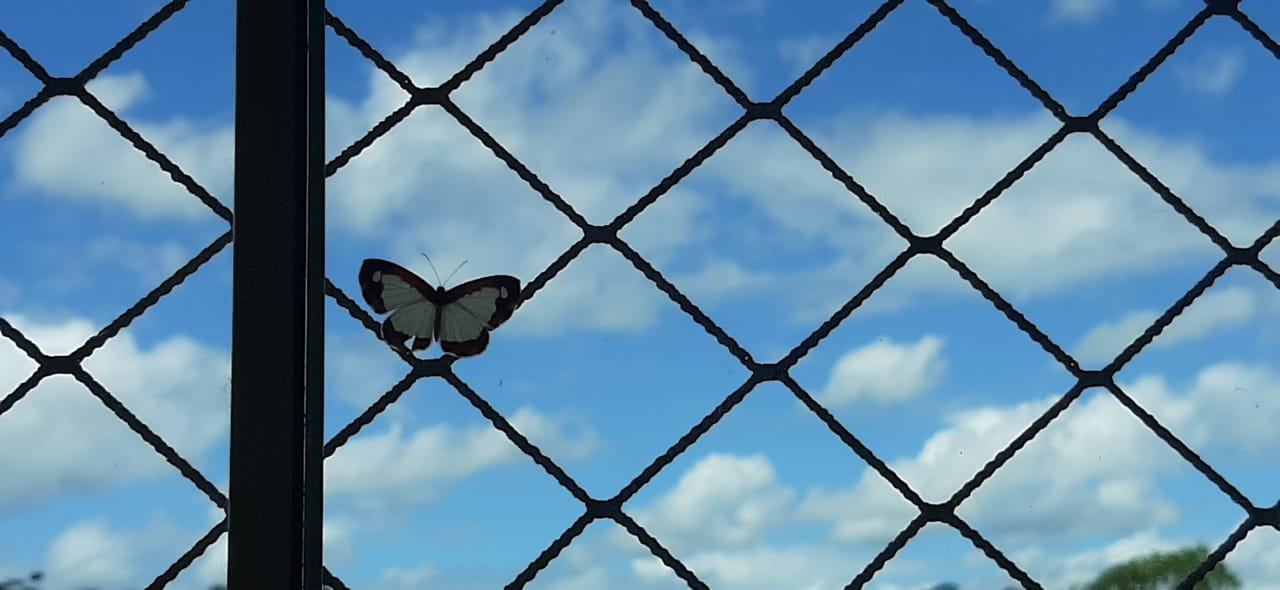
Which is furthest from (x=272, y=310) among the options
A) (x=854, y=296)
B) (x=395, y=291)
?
(x=854, y=296)

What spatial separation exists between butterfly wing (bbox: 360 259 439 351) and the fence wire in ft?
0.09

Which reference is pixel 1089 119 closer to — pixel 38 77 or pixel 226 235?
pixel 226 235

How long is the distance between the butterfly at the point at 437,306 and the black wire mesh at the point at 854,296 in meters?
0.03

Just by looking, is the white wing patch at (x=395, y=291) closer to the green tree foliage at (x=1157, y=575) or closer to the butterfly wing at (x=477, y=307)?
the butterfly wing at (x=477, y=307)

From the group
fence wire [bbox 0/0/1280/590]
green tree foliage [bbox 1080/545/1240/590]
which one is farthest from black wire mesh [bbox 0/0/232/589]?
green tree foliage [bbox 1080/545/1240/590]

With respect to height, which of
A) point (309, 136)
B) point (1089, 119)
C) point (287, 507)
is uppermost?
point (1089, 119)

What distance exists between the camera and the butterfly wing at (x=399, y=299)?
137 cm

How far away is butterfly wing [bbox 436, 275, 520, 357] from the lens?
1.39 metres

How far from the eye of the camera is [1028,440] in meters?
1.50

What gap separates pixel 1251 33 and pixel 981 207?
0.39 meters

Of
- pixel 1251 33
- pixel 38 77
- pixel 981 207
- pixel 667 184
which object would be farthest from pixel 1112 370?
pixel 38 77

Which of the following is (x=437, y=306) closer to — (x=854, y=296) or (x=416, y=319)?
(x=416, y=319)

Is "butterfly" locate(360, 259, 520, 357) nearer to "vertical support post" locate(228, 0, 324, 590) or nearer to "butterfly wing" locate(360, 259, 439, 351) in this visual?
"butterfly wing" locate(360, 259, 439, 351)

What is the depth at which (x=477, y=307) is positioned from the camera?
54.6 inches
